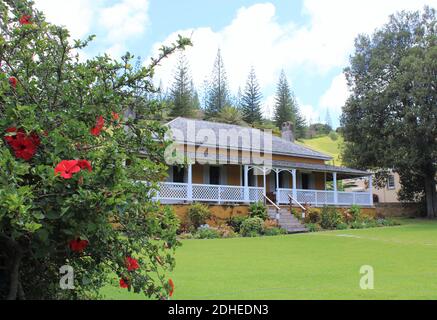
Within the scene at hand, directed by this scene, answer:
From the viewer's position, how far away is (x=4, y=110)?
13.2 ft

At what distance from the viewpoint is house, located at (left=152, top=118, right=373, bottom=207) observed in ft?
79.3

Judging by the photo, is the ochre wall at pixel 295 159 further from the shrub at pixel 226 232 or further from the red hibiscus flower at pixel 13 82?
the red hibiscus flower at pixel 13 82

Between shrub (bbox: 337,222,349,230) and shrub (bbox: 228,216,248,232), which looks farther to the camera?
shrub (bbox: 337,222,349,230)

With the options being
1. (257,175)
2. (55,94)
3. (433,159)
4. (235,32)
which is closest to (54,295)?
(55,94)

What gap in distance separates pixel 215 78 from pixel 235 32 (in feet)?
155

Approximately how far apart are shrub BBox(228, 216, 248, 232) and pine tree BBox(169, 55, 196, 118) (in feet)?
116

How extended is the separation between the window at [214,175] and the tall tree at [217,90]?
4139cm

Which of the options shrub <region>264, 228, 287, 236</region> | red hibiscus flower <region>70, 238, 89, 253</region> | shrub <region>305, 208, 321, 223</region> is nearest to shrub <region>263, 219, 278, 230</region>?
shrub <region>264, 228, 287, 236</region>

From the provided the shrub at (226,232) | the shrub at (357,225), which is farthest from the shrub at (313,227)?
the shrub at (226,232)

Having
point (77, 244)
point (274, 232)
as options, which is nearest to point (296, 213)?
point (274, 232)

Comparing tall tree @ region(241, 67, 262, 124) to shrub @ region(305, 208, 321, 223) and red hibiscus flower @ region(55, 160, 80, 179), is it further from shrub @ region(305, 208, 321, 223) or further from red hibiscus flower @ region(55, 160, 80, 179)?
red hibiscus flower @ region(55, 160, 80, 179)

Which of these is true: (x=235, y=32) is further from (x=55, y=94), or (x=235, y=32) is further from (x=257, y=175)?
(x=55, y=94)

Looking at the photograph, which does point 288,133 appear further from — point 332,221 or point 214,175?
point 332,221

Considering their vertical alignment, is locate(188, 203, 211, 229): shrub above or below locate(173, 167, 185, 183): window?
below
